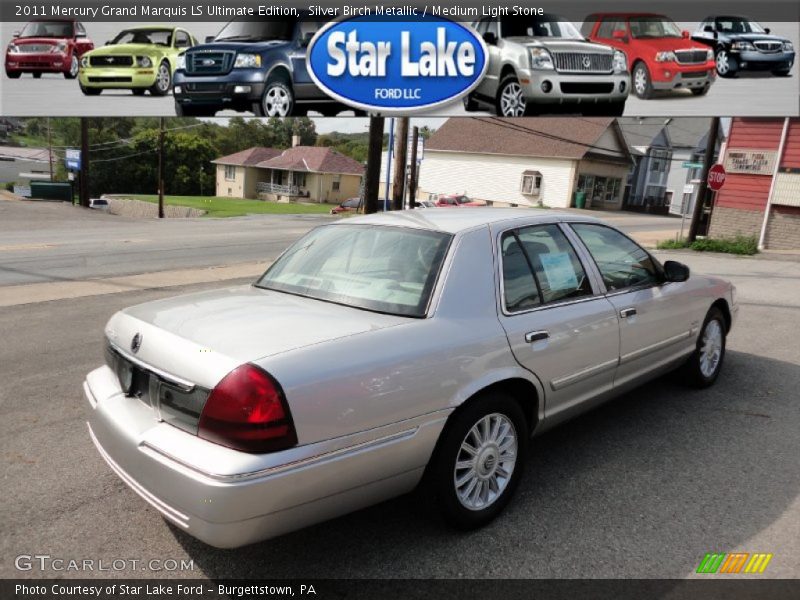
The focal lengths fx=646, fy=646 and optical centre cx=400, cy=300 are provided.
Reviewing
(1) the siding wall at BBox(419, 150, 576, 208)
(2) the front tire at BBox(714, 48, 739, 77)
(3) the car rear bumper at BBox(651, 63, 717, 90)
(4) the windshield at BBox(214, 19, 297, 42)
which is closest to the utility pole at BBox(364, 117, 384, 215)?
(4) the windshield at BBox(214, 19, 297, 42)

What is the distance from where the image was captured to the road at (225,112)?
1402 centimetres

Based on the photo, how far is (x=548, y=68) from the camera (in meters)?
13.1

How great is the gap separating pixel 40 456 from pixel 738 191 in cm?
2296

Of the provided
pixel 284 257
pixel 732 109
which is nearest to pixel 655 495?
pixel 284 257

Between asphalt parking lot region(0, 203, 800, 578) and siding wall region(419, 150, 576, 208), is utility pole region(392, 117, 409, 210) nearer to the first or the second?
asphalt parking lot region(0, 203, 800, 578)

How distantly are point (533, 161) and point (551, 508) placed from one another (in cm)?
4802

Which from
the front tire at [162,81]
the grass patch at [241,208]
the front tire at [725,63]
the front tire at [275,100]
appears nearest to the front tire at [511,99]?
the front tire at [725,63]

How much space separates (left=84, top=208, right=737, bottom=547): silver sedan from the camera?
2.56 metres

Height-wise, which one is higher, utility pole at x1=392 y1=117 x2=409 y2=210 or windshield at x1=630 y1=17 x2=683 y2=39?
windshield at x1=630 y1=17 x2=683 y2=39

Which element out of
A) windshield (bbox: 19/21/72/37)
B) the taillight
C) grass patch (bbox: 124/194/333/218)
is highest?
windshield (bbox: 19/21/72/37)

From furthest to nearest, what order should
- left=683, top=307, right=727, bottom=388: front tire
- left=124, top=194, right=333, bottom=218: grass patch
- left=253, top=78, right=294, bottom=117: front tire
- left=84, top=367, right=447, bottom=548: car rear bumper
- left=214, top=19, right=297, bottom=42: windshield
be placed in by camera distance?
left=124, top=194, right=333, bottom=218: grass patch → left=253, top=78, right=294, bottom=117: front tire → left=214, top=19, right=297, bottom=42: windshield → left=683, top=307, right=727, bottom=388: front tire → left=84, top=367, right=447, bottom=548: car rear bumper

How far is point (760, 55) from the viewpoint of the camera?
13.9m

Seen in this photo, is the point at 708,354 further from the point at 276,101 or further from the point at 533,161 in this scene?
the point at 533,161

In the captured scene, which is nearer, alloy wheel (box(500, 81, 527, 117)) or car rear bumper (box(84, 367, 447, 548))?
car rear bumper (box(84, 367, 447, 548))
